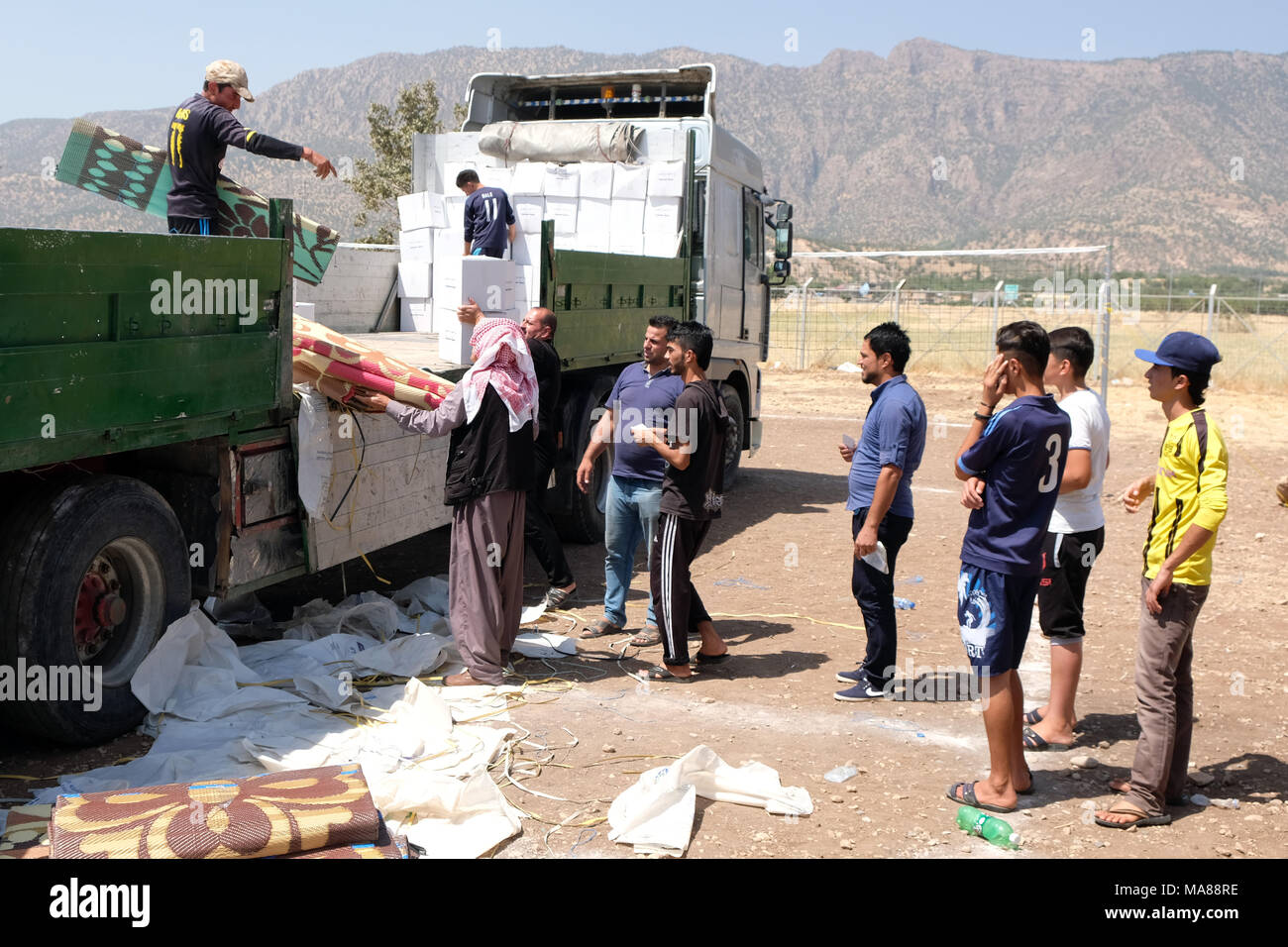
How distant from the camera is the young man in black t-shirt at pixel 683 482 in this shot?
231 inches

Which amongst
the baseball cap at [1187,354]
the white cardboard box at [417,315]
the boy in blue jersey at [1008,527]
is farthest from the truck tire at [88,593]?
the white cardboard box at [417,315]

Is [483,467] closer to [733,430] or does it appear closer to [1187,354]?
[1187,354]

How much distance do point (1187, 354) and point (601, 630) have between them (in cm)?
364

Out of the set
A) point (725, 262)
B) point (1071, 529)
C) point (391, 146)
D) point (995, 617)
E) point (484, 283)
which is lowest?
point (995, 617)

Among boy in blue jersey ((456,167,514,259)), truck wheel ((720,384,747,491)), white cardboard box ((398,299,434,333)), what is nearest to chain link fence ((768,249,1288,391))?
truck wheel ((720,384,747,491))

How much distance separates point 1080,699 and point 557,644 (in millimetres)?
2751

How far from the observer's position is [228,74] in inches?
237

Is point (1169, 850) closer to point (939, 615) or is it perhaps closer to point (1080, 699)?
point (1080, 699)

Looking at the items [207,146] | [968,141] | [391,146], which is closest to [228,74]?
[207,146]

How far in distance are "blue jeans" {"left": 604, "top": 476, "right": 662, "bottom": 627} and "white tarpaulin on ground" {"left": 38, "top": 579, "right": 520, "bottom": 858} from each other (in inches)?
45.1

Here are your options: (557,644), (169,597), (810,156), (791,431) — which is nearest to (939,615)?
(557,644)

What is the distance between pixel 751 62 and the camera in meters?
185

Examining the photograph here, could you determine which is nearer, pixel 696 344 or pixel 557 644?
pixel 696 344
